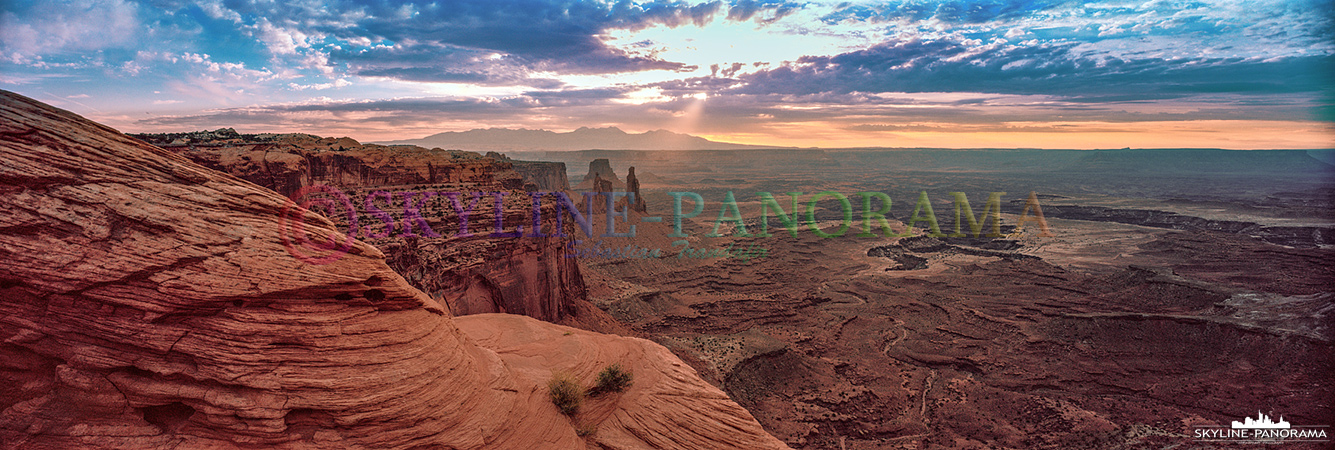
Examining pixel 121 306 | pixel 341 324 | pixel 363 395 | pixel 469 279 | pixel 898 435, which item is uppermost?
pixel 121 306

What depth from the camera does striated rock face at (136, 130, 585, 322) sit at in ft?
62.1

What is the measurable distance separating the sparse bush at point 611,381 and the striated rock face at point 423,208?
31.0ft

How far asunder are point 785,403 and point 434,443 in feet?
60.0

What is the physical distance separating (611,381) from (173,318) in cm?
802

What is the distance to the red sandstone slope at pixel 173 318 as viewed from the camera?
632 centimetres

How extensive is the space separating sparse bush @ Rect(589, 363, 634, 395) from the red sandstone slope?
143 inches

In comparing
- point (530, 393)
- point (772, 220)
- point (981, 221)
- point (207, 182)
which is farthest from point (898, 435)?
point (981, 221)

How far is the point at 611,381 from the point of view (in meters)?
12.1

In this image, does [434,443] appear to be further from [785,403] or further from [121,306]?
[785,403]

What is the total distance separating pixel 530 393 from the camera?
34.8ft

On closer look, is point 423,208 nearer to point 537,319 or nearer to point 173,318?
point 537,319

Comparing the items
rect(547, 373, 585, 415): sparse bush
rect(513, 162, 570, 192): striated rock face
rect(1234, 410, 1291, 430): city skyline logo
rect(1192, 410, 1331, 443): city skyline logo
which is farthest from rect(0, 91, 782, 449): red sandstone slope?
rect(513, 162, 570, 192): striated rock face

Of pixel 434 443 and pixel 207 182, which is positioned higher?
pixel 207 182

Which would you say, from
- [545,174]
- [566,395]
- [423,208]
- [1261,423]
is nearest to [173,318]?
[566,395]
